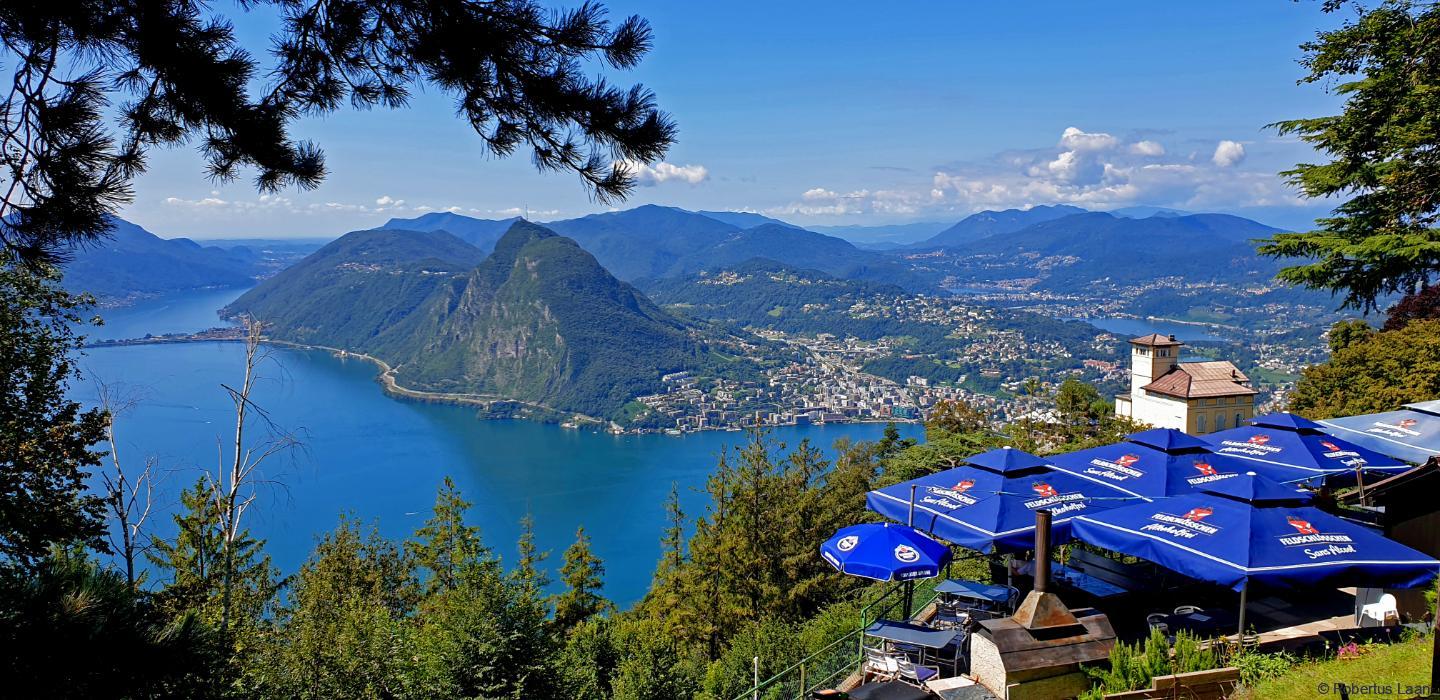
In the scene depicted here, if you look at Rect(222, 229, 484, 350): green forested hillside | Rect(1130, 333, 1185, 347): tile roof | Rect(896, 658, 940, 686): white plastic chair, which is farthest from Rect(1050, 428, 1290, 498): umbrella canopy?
Rect(222, 229, 484, 350): green forested hillside

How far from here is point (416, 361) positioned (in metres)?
137

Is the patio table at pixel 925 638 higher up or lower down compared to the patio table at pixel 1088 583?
higher up

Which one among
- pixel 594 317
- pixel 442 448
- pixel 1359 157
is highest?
pixel 1359 157

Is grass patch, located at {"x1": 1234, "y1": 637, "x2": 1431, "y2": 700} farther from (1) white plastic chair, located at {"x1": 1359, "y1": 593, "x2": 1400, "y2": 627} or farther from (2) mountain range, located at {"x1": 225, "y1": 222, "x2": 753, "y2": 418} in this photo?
(2) mountain range, located at {"x1": 225, "y1": 222, "x2": 753, "y2": 418}

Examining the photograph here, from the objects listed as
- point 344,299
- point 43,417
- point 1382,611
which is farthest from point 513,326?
point 1382,611

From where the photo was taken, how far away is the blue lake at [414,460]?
52.0 m

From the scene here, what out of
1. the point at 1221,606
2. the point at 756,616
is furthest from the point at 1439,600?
the point at 756,616

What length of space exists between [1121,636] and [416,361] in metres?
142

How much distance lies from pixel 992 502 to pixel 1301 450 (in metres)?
3.84

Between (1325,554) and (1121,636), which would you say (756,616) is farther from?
(1325,554)

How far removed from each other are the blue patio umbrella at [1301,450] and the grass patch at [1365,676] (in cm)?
339

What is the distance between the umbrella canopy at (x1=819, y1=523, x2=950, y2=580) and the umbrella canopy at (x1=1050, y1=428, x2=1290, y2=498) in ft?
8.43

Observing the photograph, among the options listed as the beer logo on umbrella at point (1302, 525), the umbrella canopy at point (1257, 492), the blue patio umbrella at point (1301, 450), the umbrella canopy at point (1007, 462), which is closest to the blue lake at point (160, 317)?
the umbrella canopy at point (1007, 462)

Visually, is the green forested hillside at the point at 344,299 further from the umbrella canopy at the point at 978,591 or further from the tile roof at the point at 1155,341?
the umbrella canopy at the point at 978,591
